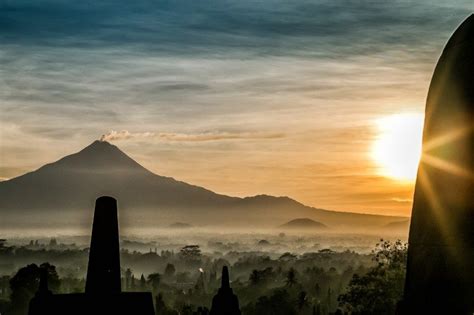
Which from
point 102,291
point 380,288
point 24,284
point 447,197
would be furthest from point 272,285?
point 447,197

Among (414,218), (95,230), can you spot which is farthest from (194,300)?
(414,218)

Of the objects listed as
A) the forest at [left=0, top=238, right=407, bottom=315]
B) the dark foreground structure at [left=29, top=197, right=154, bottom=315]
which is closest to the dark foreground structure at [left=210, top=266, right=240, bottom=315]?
the dark foreground structure at [left=29, top=197, right=154, bottom=315]

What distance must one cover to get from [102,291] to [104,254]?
696mm

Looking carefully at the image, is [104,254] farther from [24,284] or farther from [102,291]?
[24,284]

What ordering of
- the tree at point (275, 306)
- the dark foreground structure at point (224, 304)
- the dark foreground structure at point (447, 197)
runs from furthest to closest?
1. the tree at point (275, 306)
2. the dark foreground structure at point (224, 304)
3. the dark foreground structure at point (447, 197)

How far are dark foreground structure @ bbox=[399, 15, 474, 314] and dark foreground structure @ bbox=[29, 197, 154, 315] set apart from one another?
696cm

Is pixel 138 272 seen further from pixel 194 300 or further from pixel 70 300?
pixel 70 300

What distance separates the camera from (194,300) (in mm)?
99188

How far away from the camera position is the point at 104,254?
17.4m

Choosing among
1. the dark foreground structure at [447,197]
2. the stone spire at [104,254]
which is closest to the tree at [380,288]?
the stone spire at [104,254]

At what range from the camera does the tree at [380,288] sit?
45844 millimetres

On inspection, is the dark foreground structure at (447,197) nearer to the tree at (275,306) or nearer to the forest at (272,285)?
the forest at (272,285)

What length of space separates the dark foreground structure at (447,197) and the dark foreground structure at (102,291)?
6964 mm

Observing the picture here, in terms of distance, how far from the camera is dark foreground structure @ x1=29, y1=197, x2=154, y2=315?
55.3ft
